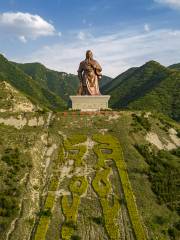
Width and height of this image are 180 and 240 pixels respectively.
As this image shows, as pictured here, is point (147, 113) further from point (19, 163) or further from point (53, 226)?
point (53, 226)

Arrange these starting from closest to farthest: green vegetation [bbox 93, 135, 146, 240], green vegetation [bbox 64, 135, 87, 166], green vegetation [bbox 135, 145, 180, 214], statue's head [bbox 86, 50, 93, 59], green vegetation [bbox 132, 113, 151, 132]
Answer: green vegetation [bbox 93, 135, 146, 240]
green vegetation [bbox 135, 145, 180, 214]
green vegetation [bbox 64, 135, 87, 166]
green vegetation [bbox 132, 113, 151, 132]
statue's head [bbox 86, 50, 93, 59]

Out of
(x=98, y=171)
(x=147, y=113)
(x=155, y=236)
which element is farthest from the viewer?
(x=147, y=113)

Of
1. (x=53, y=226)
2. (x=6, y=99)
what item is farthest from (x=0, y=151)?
(x=6, y=99)

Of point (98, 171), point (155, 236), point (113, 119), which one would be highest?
point (113, 119)

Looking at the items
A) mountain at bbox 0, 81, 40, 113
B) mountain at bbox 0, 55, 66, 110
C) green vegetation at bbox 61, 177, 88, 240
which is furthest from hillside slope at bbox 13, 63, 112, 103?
green vegetation at bbox 61, 177, 88, 240

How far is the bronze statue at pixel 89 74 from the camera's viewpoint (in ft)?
143

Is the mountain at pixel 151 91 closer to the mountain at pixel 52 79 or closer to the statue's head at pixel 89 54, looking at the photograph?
the statue's head at pixel 89 54

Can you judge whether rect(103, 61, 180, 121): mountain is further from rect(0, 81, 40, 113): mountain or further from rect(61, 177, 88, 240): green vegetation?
rect(61, 177, 88, 240): green vegetation

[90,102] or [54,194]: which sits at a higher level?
[90,102]

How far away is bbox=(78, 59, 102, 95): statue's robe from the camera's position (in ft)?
143

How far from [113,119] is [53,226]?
15297 mm

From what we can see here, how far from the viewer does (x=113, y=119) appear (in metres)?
39.8

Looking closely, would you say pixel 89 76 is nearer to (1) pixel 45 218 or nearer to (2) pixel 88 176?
(2) pixel 88 176

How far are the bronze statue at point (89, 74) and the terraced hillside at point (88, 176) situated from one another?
13.4ft
